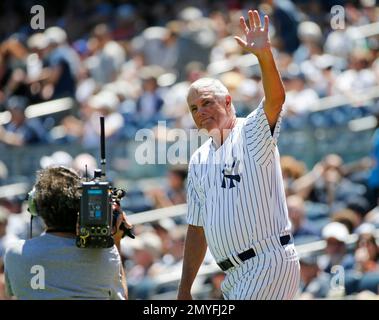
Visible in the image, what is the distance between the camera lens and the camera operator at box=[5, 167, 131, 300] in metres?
5.49

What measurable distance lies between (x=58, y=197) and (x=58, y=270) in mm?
322

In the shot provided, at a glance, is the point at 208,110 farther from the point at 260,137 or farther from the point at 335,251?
the point at 335,251

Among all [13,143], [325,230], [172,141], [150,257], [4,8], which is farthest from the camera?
[4,8]

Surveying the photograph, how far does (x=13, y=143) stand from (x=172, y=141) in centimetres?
259

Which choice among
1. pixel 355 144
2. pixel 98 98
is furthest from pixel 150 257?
pixel 98 98

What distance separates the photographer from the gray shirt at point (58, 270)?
18.1ft

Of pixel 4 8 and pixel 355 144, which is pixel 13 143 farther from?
pixel 4 8

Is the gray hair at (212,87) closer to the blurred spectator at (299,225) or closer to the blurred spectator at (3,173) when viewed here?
the blurred spectator at (299,225)

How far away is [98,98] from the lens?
562 inches

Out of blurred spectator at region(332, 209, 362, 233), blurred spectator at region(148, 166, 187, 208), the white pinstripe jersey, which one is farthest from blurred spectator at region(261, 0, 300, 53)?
the white pinstripe jersey

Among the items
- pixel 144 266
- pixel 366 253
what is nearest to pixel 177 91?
pixel 144 266

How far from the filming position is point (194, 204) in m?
6.33
